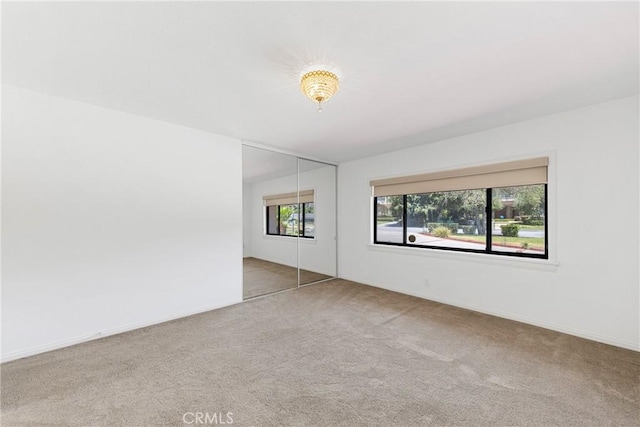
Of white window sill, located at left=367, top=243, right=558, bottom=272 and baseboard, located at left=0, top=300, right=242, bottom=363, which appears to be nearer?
baseboard, located at left=0, top=300, right=242, bottom=363

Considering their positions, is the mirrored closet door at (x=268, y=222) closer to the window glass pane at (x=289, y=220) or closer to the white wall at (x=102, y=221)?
the window glass pane at (x=289, y=220)

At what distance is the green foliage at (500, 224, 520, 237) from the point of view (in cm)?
341

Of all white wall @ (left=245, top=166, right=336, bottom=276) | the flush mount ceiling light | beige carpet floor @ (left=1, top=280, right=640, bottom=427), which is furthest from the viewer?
white wall @ (left=245, top=166, right=336, bottom=276)

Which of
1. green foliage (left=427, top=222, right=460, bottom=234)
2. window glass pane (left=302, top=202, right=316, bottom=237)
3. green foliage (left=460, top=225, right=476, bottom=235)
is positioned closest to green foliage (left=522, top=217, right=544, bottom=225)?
green foliage (left=460, top=225, right=476, bottom=235)

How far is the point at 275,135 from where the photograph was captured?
12.2ft

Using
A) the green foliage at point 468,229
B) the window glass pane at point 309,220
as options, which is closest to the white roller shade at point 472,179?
the green foliage at point 468,229

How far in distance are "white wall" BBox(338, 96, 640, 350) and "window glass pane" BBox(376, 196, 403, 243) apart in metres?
0.95

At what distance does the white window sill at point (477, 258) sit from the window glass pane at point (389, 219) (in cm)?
22

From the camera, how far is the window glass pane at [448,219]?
3762 mm

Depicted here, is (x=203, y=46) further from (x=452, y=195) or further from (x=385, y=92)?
(x=452, y=195)

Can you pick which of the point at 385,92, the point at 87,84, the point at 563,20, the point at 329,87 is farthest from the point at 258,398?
the point at 563,20

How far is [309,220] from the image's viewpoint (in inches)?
201

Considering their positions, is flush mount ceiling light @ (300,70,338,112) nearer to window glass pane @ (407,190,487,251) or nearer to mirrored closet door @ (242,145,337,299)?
mirrored closet door @ (242,145,337,299)

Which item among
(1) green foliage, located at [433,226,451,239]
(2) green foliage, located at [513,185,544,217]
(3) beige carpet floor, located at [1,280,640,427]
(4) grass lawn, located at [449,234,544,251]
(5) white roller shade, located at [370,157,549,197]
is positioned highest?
(5) white roller shade, located at [370,157,549,197]
